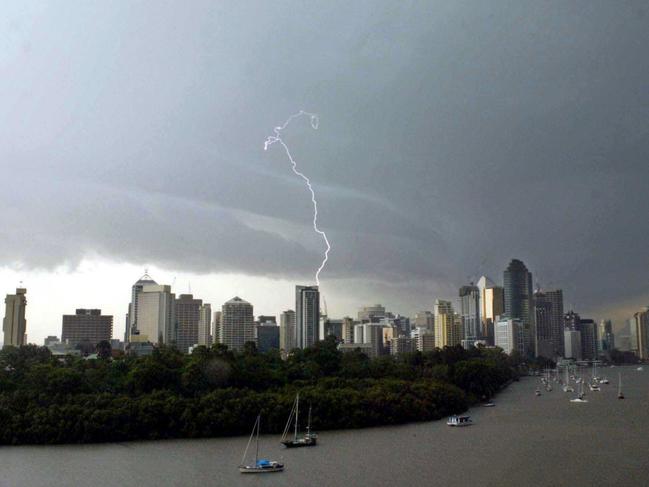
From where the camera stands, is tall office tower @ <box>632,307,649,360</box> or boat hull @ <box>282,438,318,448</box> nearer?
boat hull @ <box>282,438,318,448</box>

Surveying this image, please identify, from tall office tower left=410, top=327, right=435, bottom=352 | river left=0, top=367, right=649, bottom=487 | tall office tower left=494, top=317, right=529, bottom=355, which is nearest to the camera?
river left=0, top=367, right=649, bottom=487

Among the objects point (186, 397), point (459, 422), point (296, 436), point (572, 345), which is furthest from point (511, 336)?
point (296, 436)

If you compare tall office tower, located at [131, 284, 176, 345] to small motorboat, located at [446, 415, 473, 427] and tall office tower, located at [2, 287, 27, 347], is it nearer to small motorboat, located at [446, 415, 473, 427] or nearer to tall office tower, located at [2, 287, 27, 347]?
tall office tower, located at [2, 287, 27, 347]

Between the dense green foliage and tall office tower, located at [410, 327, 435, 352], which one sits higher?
tall office tower, located at [410, 327, 435, 352]

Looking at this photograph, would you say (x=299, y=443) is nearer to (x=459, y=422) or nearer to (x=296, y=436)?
(x=296, y=436)

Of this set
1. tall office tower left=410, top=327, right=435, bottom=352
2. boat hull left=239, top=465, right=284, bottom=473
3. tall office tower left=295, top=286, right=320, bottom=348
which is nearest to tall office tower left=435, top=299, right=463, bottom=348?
tall office tower left=410, top=327, right=435, bottom=352

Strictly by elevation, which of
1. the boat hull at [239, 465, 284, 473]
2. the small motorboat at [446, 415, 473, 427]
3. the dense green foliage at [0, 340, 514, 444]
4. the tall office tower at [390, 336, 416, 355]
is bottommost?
the boat hull at [239, 465, 284, 473]

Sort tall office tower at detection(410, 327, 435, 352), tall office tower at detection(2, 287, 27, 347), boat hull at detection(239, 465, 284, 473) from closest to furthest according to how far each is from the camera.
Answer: boat hull at detection(239, 465, 284, 473) → tall office tower at detection(2, 287, 27, 347) → tall office tower at detection(410, 327, 435, 352)

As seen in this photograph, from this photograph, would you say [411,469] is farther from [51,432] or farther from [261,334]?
[261,334]
